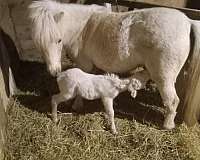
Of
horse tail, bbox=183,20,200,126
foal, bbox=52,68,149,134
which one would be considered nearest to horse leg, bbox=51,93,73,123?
foal, bbox=52,68,149,134

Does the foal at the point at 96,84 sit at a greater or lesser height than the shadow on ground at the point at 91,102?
greater

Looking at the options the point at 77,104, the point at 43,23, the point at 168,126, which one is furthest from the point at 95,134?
the point at 43,23

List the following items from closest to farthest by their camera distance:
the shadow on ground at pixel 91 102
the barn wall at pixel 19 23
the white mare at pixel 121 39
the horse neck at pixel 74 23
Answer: the white mare at pixel 121 39, the horse neck at pixel 74 23, the shadow on ground at pixel 91 102, the barn wall at pixel 19 23

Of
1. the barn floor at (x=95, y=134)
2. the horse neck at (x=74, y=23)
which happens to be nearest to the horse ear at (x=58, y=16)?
the horse neck at (x=74, y=23)

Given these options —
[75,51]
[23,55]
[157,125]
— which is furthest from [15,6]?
[157,125]

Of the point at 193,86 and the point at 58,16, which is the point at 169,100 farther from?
the point at 58,16

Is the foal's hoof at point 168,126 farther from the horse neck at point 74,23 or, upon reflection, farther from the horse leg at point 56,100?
the horse neck at point 74,23

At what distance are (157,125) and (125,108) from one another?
405 mm

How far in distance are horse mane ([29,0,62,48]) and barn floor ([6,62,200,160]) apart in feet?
2.51

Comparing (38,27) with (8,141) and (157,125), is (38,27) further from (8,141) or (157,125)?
(157,125)

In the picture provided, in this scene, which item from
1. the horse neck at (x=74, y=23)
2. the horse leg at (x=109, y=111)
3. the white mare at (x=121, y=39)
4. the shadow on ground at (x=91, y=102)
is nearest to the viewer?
the white mare at (x=121, y=39)

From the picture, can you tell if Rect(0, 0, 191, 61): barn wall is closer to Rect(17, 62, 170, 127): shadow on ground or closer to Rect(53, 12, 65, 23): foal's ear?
Rect(17, 62, 170, 127): shadow on ground

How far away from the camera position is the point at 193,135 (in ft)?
10.6

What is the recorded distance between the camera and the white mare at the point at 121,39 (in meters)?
2.92
